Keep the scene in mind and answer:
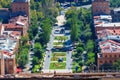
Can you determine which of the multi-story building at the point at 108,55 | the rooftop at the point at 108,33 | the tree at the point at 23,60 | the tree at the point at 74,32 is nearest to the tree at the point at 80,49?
the multi-story building at the point at 108,55

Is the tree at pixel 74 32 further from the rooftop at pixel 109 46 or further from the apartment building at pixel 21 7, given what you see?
the apartment building at pixel 21 7

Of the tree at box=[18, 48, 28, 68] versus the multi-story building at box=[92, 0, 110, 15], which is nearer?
the tree at box=[18, 48, 28, 68]

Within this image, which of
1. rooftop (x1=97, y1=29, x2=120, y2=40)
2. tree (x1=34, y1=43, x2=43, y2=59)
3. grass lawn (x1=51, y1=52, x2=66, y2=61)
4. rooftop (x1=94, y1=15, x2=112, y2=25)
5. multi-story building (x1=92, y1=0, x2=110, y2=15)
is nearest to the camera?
tree (x1=34, y1=43, x2=43, y2=59)

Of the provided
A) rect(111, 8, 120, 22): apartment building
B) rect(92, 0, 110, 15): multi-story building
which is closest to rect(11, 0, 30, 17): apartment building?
rect(92, 0, 110, 15): multi-story building

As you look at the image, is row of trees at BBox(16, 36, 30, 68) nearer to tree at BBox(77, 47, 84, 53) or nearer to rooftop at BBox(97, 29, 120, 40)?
tree at BBox(77, 47, 84, 53)

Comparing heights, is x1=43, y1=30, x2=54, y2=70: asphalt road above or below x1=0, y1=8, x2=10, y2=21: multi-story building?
below

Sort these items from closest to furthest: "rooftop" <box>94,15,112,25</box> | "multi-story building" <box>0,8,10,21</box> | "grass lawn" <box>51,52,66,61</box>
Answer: "grass lawn" <box>51,52,66,61</box>
"rooftop" <box>94,15,112,25</box>
"multi-story building" <box>0,8,10,21</box>

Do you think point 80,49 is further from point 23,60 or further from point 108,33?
point 23,60
